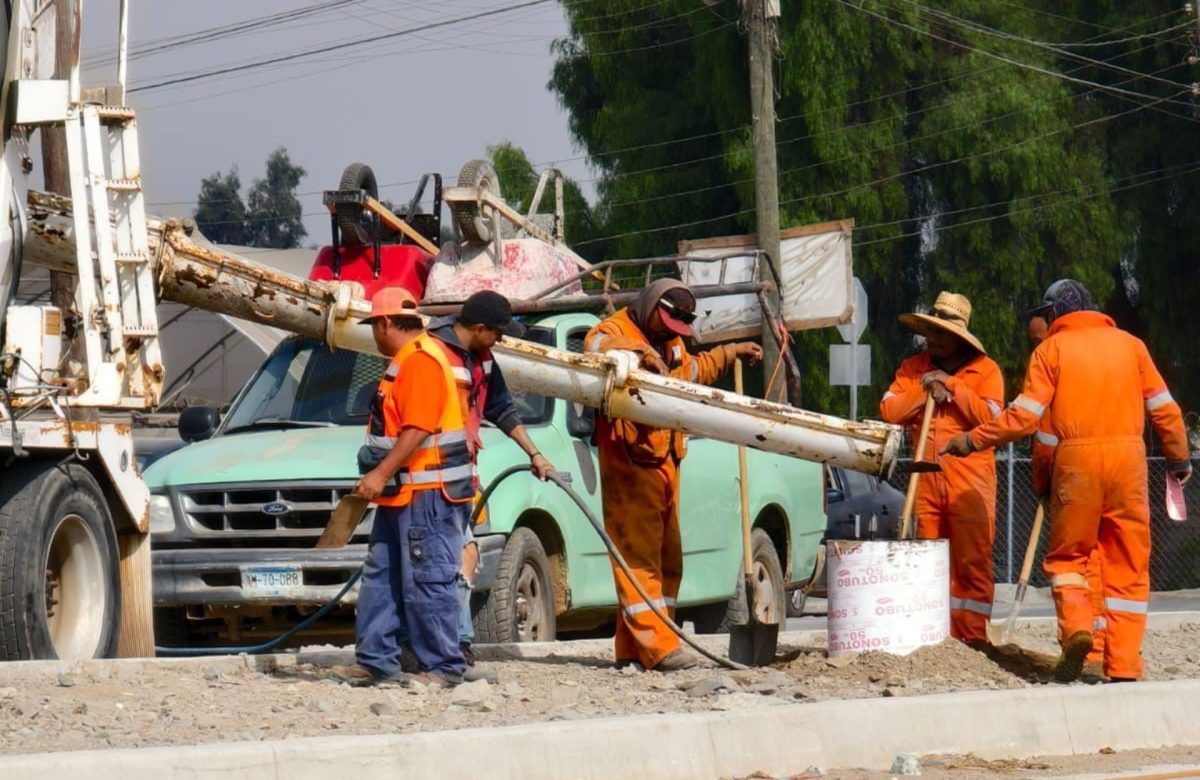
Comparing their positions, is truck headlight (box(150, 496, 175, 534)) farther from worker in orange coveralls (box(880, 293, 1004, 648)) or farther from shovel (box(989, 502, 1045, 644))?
shovel (box(989, 502, 1045, 644))

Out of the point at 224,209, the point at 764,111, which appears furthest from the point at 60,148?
the point at 224,209

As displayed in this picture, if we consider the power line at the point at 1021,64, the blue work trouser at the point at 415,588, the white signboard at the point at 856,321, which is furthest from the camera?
the power line at the point at 1021,64

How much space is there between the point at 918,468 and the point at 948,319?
4.37ft

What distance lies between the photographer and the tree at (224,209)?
109250 mm

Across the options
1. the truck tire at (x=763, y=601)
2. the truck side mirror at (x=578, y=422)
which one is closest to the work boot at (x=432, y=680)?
the truck side mirror at (x=578, y=422)

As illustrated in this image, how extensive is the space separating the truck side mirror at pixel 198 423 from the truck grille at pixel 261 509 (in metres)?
1.07

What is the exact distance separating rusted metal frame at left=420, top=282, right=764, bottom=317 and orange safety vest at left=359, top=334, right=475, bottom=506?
10.6 feet

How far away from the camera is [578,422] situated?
11.3 metres

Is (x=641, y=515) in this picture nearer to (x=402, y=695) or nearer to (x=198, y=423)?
(x=402, y=695)

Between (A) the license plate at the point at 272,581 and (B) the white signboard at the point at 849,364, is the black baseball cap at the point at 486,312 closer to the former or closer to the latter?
(A) the license plate at the point at 272,581

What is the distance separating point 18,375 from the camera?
9047 mm

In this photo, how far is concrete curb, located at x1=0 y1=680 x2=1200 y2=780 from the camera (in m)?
5.93

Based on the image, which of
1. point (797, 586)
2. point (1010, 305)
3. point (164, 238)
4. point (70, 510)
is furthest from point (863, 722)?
point (1010, 305)

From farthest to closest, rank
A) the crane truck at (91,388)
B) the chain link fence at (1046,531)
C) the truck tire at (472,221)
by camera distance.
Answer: the chain link fence at (1046,531) < the truck tire at (472,221) < the crane truck at (91,388)
